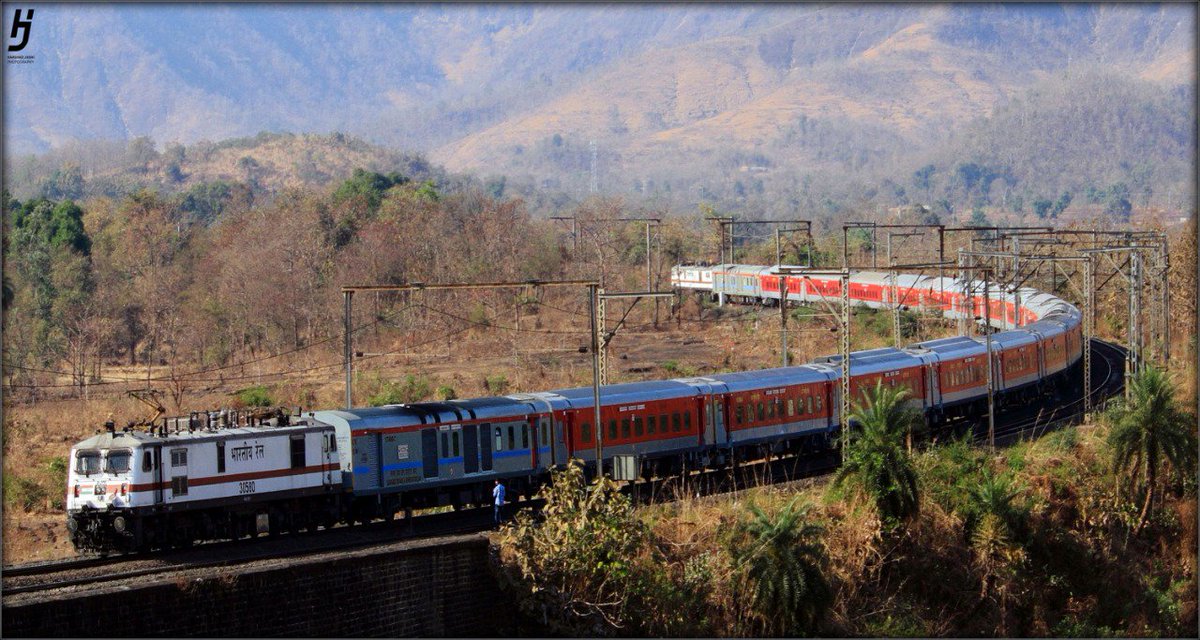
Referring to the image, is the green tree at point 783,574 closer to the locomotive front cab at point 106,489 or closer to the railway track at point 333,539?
the railway track at point 333,539

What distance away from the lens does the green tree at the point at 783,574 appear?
23.2 meters

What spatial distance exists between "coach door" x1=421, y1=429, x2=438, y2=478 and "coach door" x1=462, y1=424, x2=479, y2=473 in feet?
2.33

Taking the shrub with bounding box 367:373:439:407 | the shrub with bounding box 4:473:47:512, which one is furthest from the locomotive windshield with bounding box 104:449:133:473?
the shrub with bounding box 367:373:439:407

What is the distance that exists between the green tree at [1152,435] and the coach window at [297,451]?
64.1 feet

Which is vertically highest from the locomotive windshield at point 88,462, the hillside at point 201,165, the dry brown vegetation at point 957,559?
the hillside at point 201,165

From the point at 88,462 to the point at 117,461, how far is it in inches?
27.0

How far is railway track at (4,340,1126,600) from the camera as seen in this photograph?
22.2 metres

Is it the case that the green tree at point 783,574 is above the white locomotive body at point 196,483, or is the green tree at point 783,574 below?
below

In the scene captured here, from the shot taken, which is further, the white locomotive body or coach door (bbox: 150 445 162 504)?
→ coach door (bbox: 150 445 162 504)

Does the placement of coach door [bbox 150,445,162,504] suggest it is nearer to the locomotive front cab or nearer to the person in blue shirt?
the locomotive front cab

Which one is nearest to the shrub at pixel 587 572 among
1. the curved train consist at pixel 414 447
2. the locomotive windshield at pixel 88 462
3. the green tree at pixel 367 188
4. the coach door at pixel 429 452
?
the coach door at pixel 429 452

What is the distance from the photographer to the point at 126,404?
45.1 m

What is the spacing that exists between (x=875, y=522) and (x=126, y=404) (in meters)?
28.4

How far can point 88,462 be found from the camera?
969 inches
